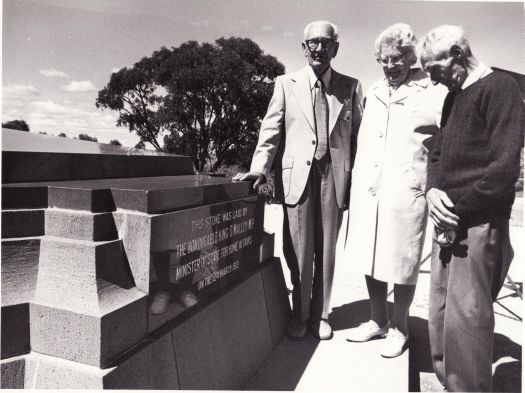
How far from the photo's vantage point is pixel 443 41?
77.2 inches

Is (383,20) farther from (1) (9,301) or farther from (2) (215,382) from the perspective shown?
(1) (9,301)

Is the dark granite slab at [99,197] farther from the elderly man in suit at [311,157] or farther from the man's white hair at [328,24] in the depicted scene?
the man's white hair at [328,24]

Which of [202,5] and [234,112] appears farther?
[234,112]

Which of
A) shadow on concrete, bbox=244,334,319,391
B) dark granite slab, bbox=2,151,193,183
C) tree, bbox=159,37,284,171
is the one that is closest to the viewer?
dark granite slab, bbox=2,151,193,183

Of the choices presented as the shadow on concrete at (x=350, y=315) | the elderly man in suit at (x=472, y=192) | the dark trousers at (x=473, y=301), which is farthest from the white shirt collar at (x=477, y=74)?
the shadow on concrete at (x=350, y=315)

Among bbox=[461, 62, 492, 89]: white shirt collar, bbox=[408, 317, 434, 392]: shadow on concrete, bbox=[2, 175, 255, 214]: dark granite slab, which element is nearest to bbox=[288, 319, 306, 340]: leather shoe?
bbox=[408, 317, 434, 392]: shadow on concrete

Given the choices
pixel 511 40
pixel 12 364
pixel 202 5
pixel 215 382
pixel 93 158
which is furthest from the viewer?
pixel 202 5

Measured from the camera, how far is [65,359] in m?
1.69

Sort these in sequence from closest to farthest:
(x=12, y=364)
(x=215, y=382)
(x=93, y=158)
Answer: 1. (x=12, y=364)
2. (x=215, y=382)
3. (x=93, y=158)

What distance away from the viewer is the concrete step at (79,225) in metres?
1.83

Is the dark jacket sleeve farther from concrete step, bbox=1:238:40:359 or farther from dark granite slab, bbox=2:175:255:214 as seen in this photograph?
concrete step, bbox=1:238:40:359

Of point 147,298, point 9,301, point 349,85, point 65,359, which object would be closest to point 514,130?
point 349,85

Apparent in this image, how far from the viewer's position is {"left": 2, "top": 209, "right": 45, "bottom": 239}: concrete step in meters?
1.81

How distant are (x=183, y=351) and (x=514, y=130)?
1822mm
